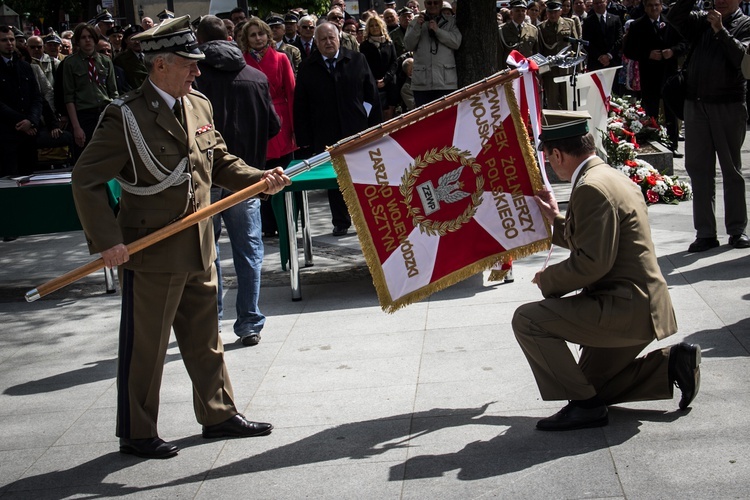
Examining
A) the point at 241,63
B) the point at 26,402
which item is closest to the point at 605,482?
the point at 26,402

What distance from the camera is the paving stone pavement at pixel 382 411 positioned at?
4320 millimetres

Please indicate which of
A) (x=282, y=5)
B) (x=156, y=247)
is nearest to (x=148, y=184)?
(x=156, y=247)

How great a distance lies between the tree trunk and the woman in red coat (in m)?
1.92

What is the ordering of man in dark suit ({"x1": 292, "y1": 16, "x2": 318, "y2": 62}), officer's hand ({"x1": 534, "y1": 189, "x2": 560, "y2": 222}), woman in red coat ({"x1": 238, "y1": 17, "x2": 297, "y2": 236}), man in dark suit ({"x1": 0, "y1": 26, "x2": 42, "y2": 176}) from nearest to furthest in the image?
1. officer's hand ({"x1": 534, "y1": 189, "x2": 560, "y2": 222})
2. woman in red coat ({"x1": 238, "y1": 17, "x2": 297, "y2": 236})
3. man in dark suit ({"x1": 0, "y1": 26, "x2": 42, "y2": 176})
4. man in dark suit ({"x1": 292, "y1": 16, "x2": 318, "y2": 62})

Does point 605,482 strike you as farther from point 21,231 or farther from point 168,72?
point 21,231

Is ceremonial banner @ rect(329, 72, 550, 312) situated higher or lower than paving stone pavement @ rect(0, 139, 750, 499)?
higher

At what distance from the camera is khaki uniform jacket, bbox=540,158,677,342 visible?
176 inches

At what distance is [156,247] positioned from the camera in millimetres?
4789

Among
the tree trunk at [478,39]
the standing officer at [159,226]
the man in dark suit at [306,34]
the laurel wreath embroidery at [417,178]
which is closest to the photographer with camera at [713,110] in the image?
the tree trunk at [478,39]

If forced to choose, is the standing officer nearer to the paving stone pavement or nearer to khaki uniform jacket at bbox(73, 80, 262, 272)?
khaki uniform jacket at bbox(73, 80, 262, 272)

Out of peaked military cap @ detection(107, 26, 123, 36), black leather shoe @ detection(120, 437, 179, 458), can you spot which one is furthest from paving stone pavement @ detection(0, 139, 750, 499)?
peaked military cap @ detection(107, 26, 123, 36)

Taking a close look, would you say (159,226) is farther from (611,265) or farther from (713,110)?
(713,110)

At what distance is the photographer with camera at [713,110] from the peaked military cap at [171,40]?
486 centimetres

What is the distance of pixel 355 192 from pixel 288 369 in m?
1.42
